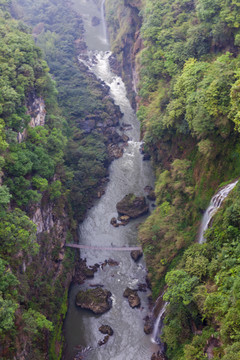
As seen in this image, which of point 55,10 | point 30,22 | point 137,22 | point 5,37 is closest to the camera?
point 5,37

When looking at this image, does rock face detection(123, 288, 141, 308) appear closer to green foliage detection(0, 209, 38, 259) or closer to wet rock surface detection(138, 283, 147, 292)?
wet rock surface detection(138, 283, 147, 292)

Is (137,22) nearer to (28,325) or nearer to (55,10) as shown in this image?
(55,10)

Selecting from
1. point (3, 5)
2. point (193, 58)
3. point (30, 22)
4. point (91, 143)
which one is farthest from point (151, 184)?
point (30, 22)

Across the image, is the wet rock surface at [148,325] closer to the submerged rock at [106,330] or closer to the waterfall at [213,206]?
the submerged rock at [106,330]

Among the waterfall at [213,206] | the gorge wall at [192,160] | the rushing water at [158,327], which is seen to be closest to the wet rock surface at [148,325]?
the rushing water at [158,327]

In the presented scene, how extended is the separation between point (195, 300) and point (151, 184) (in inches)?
703

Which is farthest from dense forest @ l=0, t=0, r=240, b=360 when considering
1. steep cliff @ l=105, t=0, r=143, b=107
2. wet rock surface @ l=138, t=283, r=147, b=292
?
steep cliff @ l=105, t=0, r=143, b=107

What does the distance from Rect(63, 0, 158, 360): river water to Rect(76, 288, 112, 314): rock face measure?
1.35ft

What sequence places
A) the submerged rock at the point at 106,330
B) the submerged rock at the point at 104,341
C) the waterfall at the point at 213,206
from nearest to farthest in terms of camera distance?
the waterfall at the point at 213,206 < the submerged rock at the point at 104,341 < the submerged rock at the point at 106,330

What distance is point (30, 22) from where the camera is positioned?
59.8m

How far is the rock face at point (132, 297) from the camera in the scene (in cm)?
2439

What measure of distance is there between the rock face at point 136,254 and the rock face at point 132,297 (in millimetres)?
2989

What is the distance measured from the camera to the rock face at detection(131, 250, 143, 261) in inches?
1083

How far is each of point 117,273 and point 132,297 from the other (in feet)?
8.82
